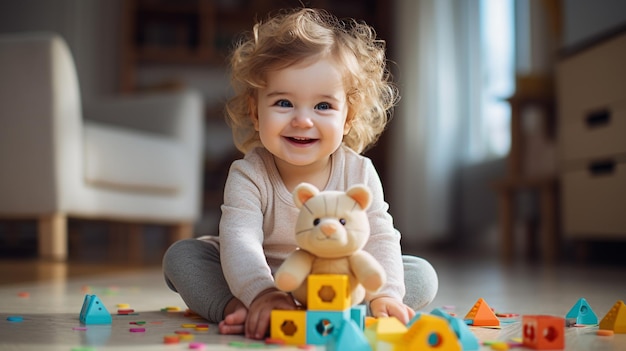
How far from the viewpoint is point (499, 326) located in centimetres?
92

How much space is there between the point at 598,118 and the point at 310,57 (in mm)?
1688

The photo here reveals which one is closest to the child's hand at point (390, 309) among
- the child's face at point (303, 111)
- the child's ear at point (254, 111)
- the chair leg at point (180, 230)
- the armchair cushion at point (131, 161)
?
the child's face at point (303, 111)

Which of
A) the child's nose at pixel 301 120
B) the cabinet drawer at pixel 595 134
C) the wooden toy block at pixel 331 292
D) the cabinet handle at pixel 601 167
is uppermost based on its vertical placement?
the cabinet drawer at pixel 595 134

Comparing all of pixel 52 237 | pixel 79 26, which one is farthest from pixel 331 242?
pixel 79 26

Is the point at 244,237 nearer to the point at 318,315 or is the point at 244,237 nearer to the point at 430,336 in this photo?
the point at 318,315

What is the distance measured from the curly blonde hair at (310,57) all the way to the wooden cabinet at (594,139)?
4.14ft

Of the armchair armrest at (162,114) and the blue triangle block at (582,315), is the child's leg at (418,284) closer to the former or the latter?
the blue triangle block at (582,315)

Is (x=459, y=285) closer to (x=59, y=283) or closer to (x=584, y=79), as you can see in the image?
(x=59, y=283)

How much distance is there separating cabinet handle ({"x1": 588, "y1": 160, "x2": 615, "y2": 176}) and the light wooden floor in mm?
308

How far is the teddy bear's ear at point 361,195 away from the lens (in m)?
0.78

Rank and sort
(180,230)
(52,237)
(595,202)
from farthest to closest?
(180,230)
(595,202)
(52,237)

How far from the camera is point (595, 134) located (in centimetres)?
228

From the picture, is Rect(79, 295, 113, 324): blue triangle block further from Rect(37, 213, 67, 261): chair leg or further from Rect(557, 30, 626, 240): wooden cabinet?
Rect(557, 30, 626, 240): wooden cabinet

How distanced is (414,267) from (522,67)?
2.42 meters
